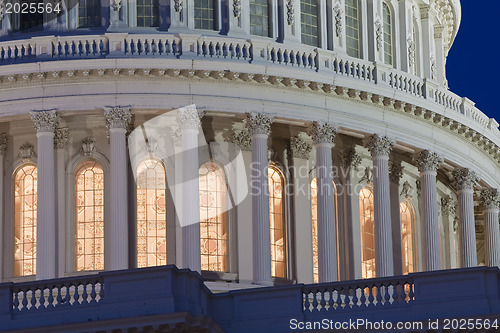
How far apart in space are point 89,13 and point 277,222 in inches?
396

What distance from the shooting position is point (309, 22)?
77.8 m

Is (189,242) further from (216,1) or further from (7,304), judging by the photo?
(7,304)

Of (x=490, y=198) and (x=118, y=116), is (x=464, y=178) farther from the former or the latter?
(x=118, y=116)

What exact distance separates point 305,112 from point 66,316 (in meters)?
22.4

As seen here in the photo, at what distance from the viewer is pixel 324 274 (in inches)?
2908

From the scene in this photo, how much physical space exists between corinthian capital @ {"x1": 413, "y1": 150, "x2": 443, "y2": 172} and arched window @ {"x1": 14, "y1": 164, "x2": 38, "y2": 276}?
47.1 feet

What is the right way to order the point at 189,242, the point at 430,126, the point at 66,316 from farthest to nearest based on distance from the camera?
1. the point at 430,126
2. the point at 189,242
3. the point at 66,316

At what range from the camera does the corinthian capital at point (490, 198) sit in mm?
85000

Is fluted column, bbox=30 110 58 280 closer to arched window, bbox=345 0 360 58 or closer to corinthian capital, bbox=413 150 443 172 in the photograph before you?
arched window, bbox=345 0 360 58

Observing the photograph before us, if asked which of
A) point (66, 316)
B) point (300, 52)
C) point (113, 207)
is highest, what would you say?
point (300, 52)

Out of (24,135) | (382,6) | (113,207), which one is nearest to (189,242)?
(113,207)

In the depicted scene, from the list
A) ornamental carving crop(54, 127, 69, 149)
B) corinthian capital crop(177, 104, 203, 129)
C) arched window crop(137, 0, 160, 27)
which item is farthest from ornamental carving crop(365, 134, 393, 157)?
ornamental carving crop(54, 127, 69, 149)

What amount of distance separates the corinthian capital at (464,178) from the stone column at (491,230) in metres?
2.93

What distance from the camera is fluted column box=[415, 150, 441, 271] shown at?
78.8 meters
